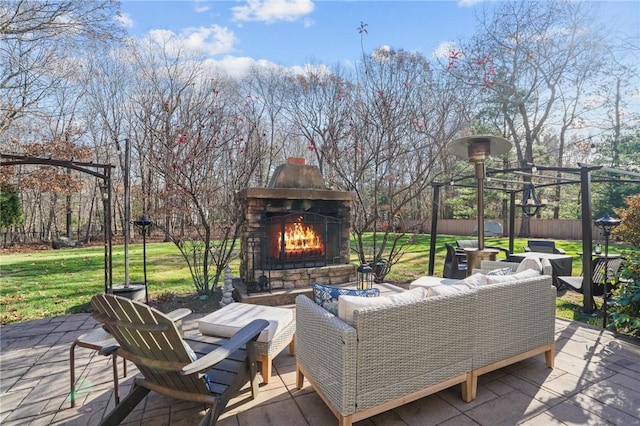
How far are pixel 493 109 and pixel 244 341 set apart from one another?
15675 millimetres

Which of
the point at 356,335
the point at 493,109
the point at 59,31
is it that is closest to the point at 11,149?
the point at 59,31

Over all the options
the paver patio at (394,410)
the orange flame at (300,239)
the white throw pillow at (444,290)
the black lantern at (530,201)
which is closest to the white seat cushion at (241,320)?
the paver patio at (394,410)

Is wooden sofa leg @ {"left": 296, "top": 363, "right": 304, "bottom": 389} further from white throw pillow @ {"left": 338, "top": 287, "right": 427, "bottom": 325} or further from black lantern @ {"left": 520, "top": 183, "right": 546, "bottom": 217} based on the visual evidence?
black lantern @ {"left": 520, "top": 183, "right": 546, "bottom": 217}

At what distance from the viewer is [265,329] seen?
2598mm

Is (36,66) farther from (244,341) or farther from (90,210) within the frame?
(90,210)

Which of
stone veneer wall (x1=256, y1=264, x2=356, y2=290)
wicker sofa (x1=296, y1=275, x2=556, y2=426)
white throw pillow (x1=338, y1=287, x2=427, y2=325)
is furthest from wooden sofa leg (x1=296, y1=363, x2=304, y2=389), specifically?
stone veneer wall (x1=256, y1=264, x2=356, y2=290)

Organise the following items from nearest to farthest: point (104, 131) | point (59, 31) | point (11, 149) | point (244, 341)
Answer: point (244, 341), point (59, 31), point (11, 149), point (104, 131)

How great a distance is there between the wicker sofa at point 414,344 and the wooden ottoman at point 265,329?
270mm

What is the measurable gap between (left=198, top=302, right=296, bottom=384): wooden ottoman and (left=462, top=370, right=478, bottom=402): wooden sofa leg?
4.92 feet

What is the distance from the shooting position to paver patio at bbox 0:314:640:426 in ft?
7.09

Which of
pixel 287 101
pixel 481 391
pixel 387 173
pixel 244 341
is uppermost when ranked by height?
pixel 287 101

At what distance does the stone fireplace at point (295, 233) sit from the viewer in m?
4.88

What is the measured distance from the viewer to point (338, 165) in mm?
6445

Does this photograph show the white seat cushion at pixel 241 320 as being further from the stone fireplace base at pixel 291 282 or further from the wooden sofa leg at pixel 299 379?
the stone fireplace base at pixel 291 282
